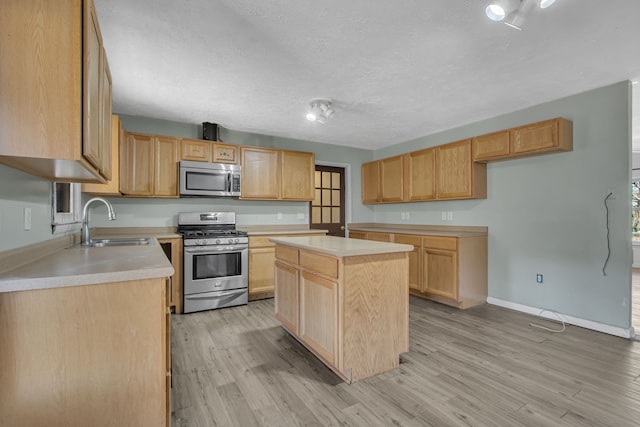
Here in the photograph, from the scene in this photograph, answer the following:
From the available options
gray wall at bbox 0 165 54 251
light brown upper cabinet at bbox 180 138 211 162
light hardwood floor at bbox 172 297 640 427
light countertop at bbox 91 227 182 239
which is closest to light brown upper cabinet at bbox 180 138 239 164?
light brown upper cabinet at bbox 180 138 211 162

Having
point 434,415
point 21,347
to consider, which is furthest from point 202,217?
point 434,415

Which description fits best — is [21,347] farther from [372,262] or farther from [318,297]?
[372,262]

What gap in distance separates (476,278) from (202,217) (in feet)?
12.1

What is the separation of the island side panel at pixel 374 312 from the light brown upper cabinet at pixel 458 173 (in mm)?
2169

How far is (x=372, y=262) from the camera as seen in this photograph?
2.21 metres

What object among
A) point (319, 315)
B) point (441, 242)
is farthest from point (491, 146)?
point (319, 315)

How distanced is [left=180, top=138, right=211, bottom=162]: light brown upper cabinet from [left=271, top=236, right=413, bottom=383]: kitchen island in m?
2.28

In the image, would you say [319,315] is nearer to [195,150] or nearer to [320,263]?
[320,263]

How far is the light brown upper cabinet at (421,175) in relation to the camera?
14.6 ft

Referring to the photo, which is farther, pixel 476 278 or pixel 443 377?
pixel 476 278

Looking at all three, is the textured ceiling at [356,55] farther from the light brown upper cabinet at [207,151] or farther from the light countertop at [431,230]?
the light countertop at [431,230]

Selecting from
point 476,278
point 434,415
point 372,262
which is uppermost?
point 372,262

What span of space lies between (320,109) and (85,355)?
3016mm

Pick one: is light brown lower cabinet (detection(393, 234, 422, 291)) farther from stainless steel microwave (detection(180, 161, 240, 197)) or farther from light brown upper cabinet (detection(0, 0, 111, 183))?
light brown upper cabinet (detection(0, 0, 111, 183))
